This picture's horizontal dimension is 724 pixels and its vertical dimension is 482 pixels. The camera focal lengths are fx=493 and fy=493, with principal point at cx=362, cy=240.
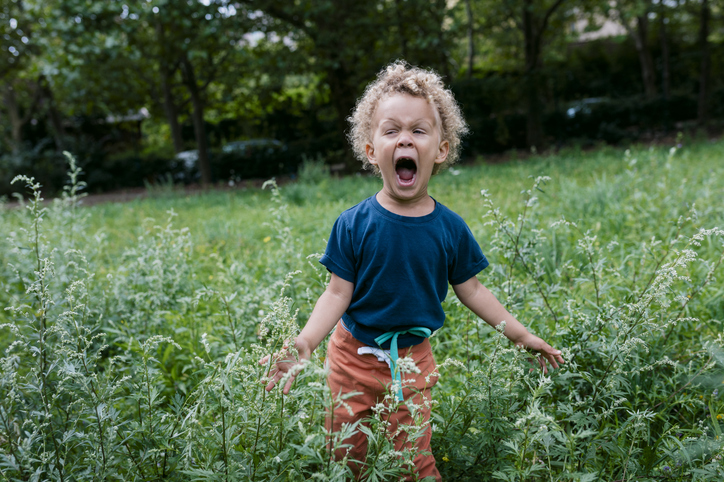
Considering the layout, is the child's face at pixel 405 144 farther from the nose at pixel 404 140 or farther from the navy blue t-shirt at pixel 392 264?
the navy blue t-shirt at pixel 392 264

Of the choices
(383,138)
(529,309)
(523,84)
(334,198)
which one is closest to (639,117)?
(523,84)

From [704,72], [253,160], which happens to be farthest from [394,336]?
[704,72]

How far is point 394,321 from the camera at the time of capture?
1653mm

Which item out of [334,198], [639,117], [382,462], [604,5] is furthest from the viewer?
[639,117]

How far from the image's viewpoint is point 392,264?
1632mm

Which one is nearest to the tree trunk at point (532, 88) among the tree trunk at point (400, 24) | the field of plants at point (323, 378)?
the tree trunk at point (400, 24)

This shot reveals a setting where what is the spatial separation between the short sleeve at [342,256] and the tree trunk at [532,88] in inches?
536

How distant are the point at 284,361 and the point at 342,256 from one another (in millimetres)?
422

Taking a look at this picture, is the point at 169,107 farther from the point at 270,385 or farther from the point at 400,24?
the point at 270,385

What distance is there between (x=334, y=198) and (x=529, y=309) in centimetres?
494

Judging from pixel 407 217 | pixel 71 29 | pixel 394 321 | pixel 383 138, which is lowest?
pixel 394 321

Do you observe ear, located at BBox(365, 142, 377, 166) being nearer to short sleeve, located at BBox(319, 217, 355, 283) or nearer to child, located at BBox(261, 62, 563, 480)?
child, located at BBox(261, 62, 563, 480)

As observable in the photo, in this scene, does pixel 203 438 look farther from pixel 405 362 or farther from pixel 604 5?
pixel 604 5

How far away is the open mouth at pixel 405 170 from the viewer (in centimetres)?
166
